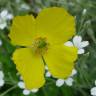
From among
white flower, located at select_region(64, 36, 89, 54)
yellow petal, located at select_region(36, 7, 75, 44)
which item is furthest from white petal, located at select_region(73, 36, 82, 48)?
yellow petal, located at select_region(36, 7, 75, 44)

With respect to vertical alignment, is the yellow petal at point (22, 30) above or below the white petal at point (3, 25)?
above

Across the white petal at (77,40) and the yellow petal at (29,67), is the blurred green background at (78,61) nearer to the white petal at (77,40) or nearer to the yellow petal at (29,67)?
the white petal at (77,40)

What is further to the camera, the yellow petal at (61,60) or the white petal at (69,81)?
the white petal at (69,81)

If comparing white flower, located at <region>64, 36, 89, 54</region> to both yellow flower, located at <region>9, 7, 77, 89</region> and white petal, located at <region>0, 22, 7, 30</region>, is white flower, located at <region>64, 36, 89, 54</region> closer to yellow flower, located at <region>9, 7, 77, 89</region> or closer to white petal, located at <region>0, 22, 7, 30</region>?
yellow flower, located at <region>9, 7, 77, 89</region>

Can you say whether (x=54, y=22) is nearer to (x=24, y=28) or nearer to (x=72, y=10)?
(x=24, y=28)

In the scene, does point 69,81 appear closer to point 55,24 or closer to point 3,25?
point 55,24

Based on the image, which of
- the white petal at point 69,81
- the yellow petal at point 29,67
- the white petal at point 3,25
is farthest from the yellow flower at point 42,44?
the white petal at point 3,25

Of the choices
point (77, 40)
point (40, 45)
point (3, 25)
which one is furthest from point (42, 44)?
point (3, 25)
